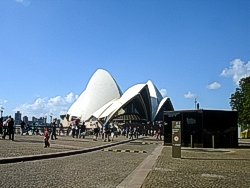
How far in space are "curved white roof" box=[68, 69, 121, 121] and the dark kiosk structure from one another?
8071 cm

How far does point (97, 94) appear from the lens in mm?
113188

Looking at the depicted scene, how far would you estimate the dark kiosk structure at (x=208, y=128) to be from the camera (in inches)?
1181

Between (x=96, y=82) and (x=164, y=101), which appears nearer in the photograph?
(x=164, y=101)

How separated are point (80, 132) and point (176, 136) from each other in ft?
84.4

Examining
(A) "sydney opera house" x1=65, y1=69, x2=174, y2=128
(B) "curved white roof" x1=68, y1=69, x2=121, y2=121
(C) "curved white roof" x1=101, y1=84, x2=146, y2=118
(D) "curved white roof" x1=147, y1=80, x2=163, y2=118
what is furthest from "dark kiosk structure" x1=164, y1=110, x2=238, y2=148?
(B) "curved white roof" x1=68, y1=69, x2=121, y2=121

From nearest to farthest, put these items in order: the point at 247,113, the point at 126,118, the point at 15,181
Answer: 1. the point at 15,181
2. the point at 247,113
3. the point at 126,118

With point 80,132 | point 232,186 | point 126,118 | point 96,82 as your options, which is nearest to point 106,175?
point 232,186

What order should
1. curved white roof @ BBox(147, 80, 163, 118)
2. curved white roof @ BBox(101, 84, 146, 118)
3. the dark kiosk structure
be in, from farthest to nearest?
1. curved white roof @ BBox(147, 80, 163, 118)
2. curved white roof @ BBox(101, 84, 146, 118)
3. the dark kiosk structure

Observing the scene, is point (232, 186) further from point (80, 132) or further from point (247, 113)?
point (247, 113)

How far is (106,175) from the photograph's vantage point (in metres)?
10.5

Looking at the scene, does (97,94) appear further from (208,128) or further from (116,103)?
(208,128)

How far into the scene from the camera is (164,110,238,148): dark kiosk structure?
3000 cm

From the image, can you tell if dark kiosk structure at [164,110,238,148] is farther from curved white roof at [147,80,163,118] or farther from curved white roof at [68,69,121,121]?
curved white roof at [68,69,121,121]

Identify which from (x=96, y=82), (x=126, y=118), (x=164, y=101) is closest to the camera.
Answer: (x=126, y=118)
